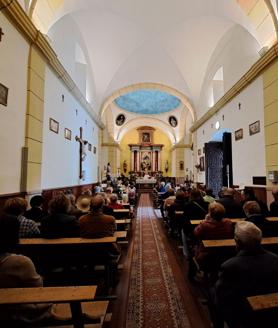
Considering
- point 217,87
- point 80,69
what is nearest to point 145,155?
point 217,87

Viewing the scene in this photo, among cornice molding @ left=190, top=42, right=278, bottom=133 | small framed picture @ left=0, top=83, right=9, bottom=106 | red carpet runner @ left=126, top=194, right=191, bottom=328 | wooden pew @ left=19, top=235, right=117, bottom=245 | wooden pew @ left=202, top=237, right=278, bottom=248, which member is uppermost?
cornice molding @ left=190, top=42, right=278, bottom=133

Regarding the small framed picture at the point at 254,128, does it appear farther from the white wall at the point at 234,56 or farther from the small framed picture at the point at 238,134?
the white wall at the point at 234,56

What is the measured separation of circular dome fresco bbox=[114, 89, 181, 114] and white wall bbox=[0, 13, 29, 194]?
13085 millimetres

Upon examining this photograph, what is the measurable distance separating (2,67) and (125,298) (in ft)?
12.1

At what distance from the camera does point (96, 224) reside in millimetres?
2723

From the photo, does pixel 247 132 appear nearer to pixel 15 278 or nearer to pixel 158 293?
pixel 158 293

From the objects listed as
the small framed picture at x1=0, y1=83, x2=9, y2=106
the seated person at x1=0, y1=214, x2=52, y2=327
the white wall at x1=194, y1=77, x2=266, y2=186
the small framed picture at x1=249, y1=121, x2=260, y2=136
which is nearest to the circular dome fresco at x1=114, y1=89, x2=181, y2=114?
the white wall at x1=194, y1=77, x2=266, y2=186

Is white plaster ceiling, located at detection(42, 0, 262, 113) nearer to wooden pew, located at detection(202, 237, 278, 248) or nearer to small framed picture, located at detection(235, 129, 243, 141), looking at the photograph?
small framed picture, located at detection(235, 129, 243, 141)

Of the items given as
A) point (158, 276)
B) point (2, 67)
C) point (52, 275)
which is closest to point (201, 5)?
point (2, 67)

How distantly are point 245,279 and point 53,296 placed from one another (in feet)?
3.69

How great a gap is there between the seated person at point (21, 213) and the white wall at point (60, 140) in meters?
2.69

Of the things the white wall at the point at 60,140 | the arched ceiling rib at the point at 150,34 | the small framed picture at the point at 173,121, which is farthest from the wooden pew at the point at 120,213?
the small framed picture at the point at 173,121

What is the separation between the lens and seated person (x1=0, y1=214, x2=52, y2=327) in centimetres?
139

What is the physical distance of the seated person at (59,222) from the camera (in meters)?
2.60
